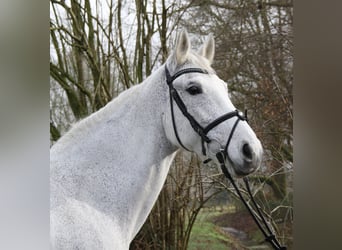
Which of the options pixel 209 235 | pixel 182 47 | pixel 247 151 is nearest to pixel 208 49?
pixel 182 47

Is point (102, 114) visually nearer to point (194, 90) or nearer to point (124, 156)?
point (124, 156)

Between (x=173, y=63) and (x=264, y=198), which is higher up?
(x=173, y=63)

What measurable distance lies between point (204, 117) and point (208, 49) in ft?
1.20

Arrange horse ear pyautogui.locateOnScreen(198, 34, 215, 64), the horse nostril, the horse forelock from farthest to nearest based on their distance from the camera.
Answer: horse ear pyautogui.locateOnScreen(198, 34, 215, 64) → the horse forelock → the horse nostril

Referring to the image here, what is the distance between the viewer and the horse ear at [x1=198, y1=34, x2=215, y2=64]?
6.41ft

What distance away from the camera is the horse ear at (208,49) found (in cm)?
196

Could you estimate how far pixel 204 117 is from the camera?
5.78 feet

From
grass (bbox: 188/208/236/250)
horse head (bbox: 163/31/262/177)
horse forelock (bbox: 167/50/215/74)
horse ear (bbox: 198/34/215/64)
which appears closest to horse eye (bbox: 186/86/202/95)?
horse head (bbox: 163/31/262/177)

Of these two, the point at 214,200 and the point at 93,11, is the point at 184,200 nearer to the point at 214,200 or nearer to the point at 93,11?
the point at 214,200

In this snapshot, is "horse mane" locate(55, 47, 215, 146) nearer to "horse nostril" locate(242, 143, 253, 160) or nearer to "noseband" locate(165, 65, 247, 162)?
"noseband" locate(165, 65, 247, 162)
